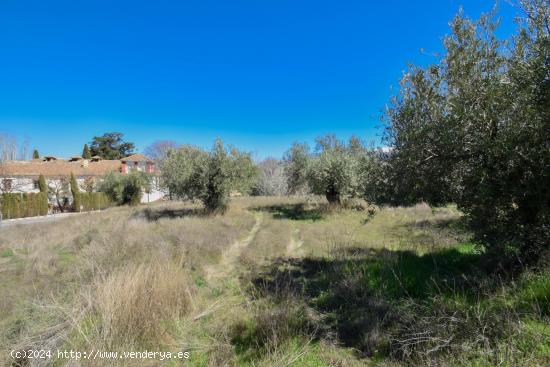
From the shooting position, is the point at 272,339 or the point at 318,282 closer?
the point at 272,339

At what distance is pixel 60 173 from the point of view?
1724 inches

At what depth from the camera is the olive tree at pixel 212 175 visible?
19.2m

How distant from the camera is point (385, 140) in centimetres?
648

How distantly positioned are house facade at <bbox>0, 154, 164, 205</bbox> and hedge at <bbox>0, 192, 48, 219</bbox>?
267 cm

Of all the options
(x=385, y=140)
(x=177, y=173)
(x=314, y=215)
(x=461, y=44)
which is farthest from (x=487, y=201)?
(x=177, y=173)

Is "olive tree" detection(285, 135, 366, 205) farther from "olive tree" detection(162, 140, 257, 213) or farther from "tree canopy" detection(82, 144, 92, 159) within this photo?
"tree canopy" detection(82, 144, 92, 159)

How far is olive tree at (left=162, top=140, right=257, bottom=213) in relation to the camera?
19250 millimetres

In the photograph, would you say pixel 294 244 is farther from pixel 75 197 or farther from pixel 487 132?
pixel 75 197

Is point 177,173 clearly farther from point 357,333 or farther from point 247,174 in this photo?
point 357,333

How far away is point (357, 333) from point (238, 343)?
180 cm

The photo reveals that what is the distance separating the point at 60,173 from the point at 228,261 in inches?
1820

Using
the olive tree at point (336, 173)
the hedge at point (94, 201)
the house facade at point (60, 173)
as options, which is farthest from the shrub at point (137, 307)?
the hedge at point (94, 201)

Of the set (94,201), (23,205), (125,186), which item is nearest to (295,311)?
(23,205)

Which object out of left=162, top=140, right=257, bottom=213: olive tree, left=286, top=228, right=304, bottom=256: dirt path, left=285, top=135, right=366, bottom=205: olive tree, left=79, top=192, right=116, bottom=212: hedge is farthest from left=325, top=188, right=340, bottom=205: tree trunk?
left=79, top=192, right=116, bottom=212: hedge
